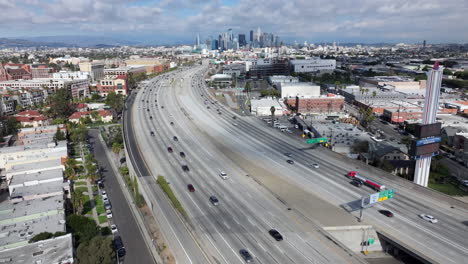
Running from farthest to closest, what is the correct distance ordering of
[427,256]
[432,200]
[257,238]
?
[432,200]
[257,238]
[427,256]

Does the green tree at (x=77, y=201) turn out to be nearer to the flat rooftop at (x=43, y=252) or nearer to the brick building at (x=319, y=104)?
the flat rooftop at (x=43, y=252)

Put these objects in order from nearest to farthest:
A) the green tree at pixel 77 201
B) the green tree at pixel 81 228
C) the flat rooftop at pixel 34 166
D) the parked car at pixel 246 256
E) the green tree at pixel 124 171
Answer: the parked car at pixel 246 256 < the green tree at pixel 81 228 < the green tree at pixel 77 201 < the flat rooftop at pixel 34 166 < the green tree at pixel 124 171

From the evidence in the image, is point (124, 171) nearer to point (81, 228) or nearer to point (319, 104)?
point (81, 228)

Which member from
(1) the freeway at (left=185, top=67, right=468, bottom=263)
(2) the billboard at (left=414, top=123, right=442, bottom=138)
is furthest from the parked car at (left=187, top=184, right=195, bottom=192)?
(2) the billboard at (left=414, top=123, right=442, bottom=138)

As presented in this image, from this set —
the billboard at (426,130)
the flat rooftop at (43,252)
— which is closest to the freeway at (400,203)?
the billboard at (426,130)

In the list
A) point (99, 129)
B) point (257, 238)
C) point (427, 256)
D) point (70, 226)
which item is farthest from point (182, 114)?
point (427, 256)

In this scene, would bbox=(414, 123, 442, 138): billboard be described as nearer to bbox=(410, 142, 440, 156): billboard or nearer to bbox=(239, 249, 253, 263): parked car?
bbox=(410, 142, 440, 156): billboard

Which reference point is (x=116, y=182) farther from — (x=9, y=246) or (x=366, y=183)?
(x=366, y=183)
